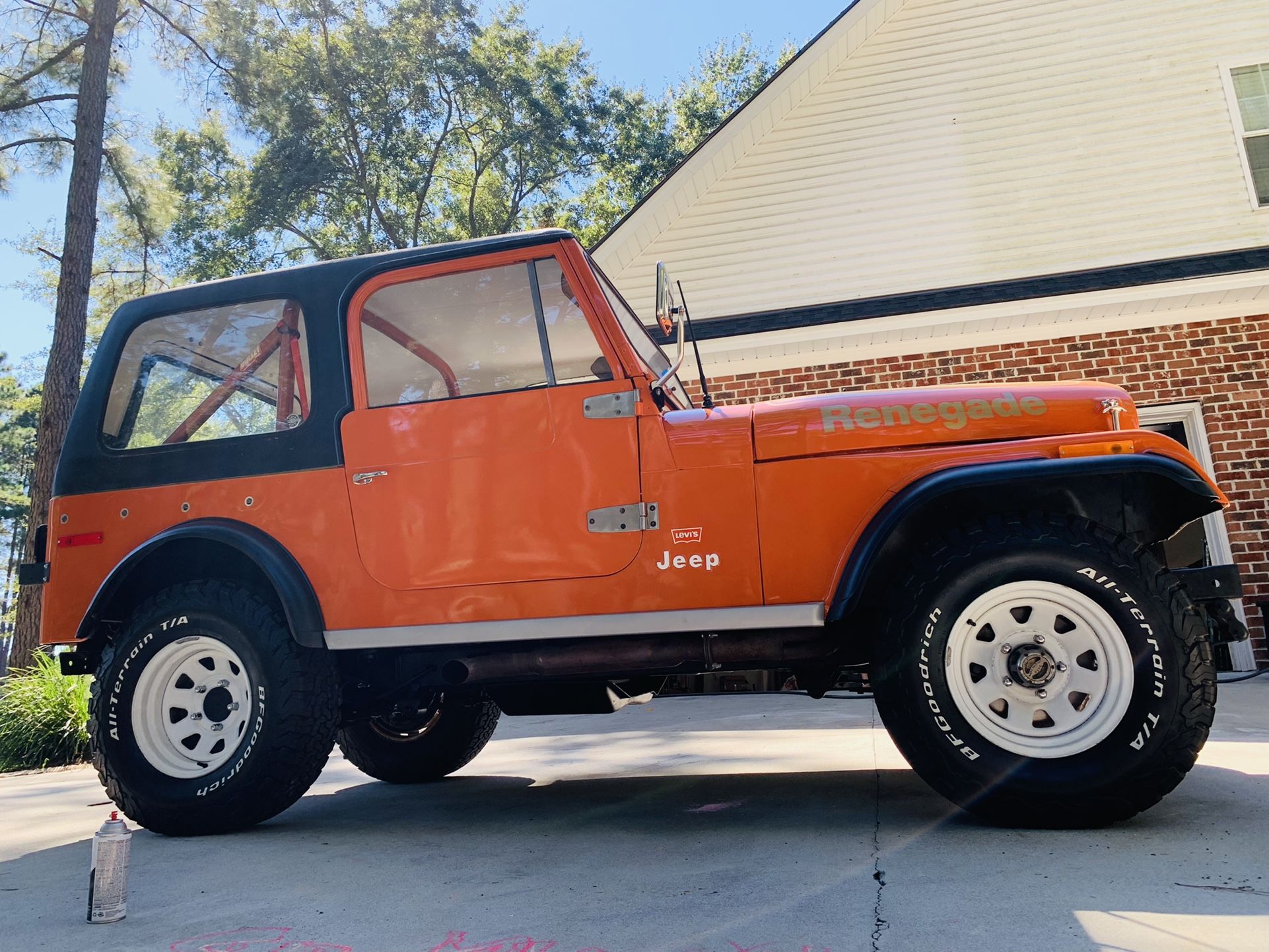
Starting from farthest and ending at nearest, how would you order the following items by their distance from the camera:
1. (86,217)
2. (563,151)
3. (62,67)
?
(563,151) → (62,67) → (86,217)

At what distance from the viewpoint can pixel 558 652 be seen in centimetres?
355

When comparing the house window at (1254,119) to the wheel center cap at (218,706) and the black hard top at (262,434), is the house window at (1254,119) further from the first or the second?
the wheel center cap at (218,706)

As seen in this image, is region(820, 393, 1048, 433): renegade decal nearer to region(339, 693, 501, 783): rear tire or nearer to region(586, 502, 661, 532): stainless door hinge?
region(586, 502, 661, 532): stainless door hinge

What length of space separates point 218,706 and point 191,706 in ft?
0.41

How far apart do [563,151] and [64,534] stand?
26.7 metres

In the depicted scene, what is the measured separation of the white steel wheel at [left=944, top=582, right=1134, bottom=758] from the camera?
2967mm

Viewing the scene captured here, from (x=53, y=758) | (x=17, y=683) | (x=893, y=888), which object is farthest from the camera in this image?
(x=17, y=683)

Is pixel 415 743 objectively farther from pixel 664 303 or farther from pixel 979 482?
pixel 979 482

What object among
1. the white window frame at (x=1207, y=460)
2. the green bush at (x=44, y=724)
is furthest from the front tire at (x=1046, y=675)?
the green bush at (x=44, y=724)

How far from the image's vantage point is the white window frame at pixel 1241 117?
9.15 meters

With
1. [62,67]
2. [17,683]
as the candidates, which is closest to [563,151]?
[62,67]

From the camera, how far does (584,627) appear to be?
3434mm

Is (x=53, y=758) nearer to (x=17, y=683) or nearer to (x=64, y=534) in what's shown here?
(x=17, y=683)

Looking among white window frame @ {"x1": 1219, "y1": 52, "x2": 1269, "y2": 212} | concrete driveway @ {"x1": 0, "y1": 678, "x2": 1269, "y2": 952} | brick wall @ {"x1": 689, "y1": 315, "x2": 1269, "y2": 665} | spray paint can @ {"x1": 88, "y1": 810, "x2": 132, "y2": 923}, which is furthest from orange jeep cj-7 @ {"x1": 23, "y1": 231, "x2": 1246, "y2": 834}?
white window frame @ {"x1": 1219, "y1": 52, "x2": 1269, "y2": 212}
